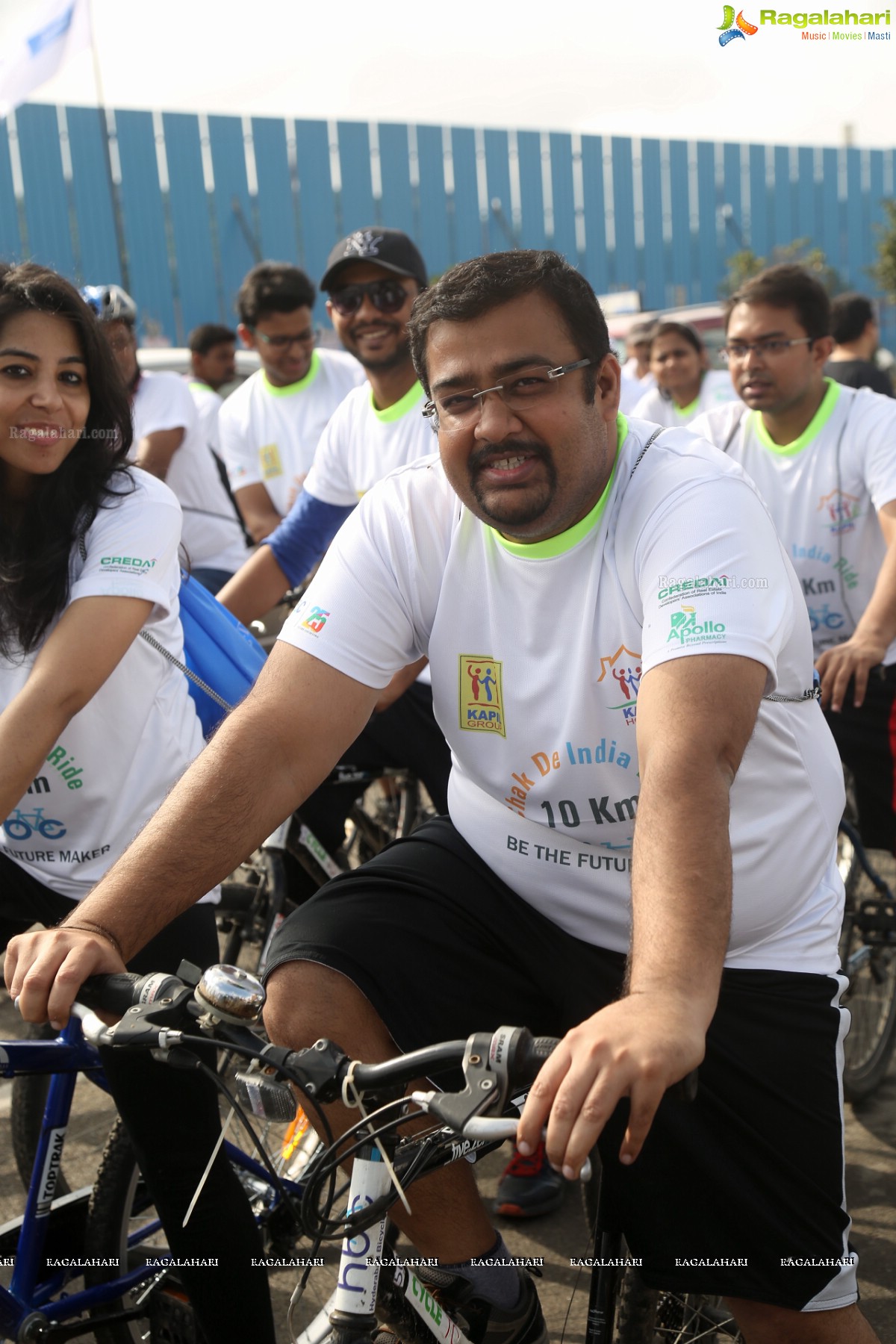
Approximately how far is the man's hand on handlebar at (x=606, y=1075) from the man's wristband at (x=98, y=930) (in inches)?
30.4

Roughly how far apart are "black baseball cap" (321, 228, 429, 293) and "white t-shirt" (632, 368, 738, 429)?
137 inches

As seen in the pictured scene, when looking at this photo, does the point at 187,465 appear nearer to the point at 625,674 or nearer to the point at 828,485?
the point at 828,485

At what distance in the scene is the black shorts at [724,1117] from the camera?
192cm

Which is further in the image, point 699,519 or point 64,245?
point 64,245

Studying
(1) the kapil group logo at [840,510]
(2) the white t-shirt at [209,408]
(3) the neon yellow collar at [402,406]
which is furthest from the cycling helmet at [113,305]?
(1) the kapil group logo at [840,510]

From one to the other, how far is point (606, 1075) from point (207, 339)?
9.30 m

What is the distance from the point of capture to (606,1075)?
1.35 metres

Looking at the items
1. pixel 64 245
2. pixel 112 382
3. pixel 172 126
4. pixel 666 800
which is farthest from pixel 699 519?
pixel 172 126

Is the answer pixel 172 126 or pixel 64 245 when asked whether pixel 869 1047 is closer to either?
pixel 64 245

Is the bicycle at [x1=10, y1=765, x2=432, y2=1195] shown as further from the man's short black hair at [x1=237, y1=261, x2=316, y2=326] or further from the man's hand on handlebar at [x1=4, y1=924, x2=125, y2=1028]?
the man's short black hair at [x1=237, y1=261, x2=316, y2=326]

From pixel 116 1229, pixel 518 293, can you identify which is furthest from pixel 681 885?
pixel 116 1229

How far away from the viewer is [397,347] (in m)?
4.32

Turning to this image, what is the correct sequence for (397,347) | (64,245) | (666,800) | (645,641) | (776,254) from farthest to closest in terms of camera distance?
(776,254) → (64,245) → (397,347) → (645,641) → (666,800)

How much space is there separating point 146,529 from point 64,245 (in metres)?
22.2
